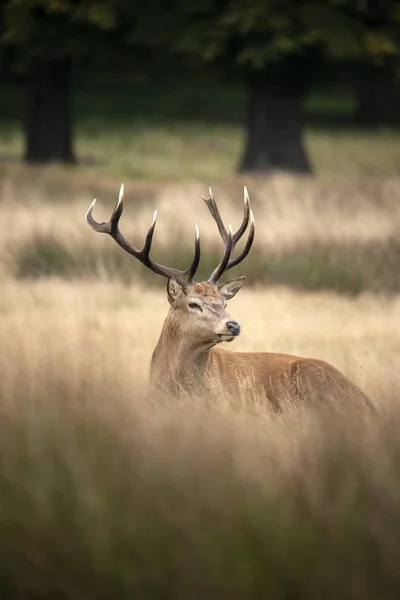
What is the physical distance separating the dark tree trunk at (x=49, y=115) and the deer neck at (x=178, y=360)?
21513mm

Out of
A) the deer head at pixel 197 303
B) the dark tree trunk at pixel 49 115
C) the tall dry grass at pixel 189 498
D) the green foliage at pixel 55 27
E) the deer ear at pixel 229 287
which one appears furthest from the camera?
the dark tree trunk at pixel 49 115

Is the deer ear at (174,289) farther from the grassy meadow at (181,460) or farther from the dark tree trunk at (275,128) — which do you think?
the dark tree trunk at (275,128)

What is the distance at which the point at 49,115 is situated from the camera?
30.1 metres

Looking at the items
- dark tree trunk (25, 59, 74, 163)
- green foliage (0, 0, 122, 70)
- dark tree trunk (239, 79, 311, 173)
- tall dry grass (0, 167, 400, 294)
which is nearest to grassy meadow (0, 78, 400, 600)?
tall dry grass (0, 167, 400, 294)

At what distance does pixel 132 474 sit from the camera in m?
5.71

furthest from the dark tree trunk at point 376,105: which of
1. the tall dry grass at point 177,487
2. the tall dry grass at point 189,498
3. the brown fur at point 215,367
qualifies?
the tall dry grass at point 189,498

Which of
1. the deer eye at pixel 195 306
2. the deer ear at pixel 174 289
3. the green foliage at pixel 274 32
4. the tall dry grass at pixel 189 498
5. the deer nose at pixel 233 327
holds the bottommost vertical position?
the tall dry grass at pixel 189 498

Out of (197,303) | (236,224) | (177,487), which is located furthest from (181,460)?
(236,224)

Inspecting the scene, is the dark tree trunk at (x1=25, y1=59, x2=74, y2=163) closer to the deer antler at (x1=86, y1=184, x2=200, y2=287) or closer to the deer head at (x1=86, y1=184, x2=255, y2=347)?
the deer antler at (x1=86, y1=184, x2=200, y2=287)

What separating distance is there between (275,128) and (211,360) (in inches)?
747

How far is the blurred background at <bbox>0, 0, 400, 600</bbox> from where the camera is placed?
5.23 m

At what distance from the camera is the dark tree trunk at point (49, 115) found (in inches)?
1174

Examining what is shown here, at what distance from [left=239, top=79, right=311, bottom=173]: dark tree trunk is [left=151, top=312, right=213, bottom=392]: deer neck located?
1861 centimetres

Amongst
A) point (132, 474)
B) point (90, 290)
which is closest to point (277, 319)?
point (90, 290)
